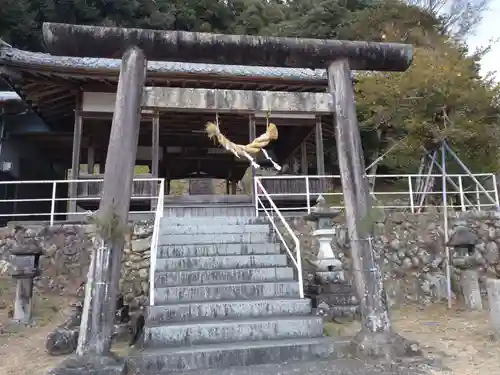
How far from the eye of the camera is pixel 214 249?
682 centimetres

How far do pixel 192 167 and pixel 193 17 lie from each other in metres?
12.9

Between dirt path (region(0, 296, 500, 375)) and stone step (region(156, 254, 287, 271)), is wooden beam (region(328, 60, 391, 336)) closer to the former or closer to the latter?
dirt path (region(0, 296, 500, 375))

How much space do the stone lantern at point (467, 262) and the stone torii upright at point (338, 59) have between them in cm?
393

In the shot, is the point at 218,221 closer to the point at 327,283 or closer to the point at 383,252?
the point at 327,283

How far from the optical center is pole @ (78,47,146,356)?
12.8 feet

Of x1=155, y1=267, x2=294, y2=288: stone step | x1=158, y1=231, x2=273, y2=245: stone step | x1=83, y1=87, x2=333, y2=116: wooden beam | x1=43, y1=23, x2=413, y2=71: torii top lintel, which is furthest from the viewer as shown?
x1=158, y1=231, x2=273, y2=245: stone step

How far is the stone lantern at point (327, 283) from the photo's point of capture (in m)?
6.62

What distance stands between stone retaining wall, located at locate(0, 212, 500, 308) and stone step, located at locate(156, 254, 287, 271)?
1.27 m

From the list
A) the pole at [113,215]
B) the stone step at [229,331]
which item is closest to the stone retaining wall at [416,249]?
the stone step at [229,331]

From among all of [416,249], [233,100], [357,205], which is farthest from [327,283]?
[233,100]

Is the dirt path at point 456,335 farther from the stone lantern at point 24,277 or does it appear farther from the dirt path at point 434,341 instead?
the stone lantern at point 24,277

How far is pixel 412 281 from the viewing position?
8.64m

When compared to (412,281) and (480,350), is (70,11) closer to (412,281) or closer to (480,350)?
(412,281)

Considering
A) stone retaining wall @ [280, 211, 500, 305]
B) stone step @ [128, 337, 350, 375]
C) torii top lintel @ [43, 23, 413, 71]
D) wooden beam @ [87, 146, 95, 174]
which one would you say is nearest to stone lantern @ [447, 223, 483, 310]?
stone retaining wall @ [280, 211, 500, 305]
